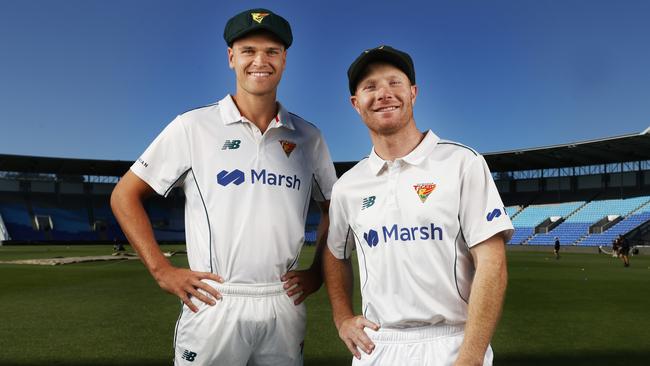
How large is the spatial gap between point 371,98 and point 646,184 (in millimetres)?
59129

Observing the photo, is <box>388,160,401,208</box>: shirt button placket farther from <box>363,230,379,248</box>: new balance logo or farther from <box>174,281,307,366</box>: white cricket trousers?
<box>174,281,307,366</box>: white cricket trousers

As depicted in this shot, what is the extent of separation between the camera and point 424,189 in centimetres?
258

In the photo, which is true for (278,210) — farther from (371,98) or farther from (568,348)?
(568,348)

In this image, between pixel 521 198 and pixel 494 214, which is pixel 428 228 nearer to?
pixel 494 214

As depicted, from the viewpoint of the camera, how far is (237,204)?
10.1ft

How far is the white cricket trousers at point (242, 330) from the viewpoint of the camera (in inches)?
117

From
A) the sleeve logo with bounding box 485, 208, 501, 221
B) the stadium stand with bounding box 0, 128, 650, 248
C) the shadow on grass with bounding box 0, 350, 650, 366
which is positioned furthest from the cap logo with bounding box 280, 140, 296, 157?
the stadium stand with bounding box 0, 128, 650, 248

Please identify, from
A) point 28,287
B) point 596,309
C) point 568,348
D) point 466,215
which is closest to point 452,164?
point 466,215

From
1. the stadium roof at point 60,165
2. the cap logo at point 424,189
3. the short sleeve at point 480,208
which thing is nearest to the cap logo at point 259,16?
the cap logo at point 424,189

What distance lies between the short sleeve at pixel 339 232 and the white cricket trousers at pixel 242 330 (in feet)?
1.30

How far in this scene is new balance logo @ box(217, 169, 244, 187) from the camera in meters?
3.10

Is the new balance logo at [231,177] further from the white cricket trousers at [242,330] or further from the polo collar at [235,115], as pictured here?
the white cricket trousers at [242,330]

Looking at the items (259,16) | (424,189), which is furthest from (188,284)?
(259,16)

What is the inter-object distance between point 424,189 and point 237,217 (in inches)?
41.8
